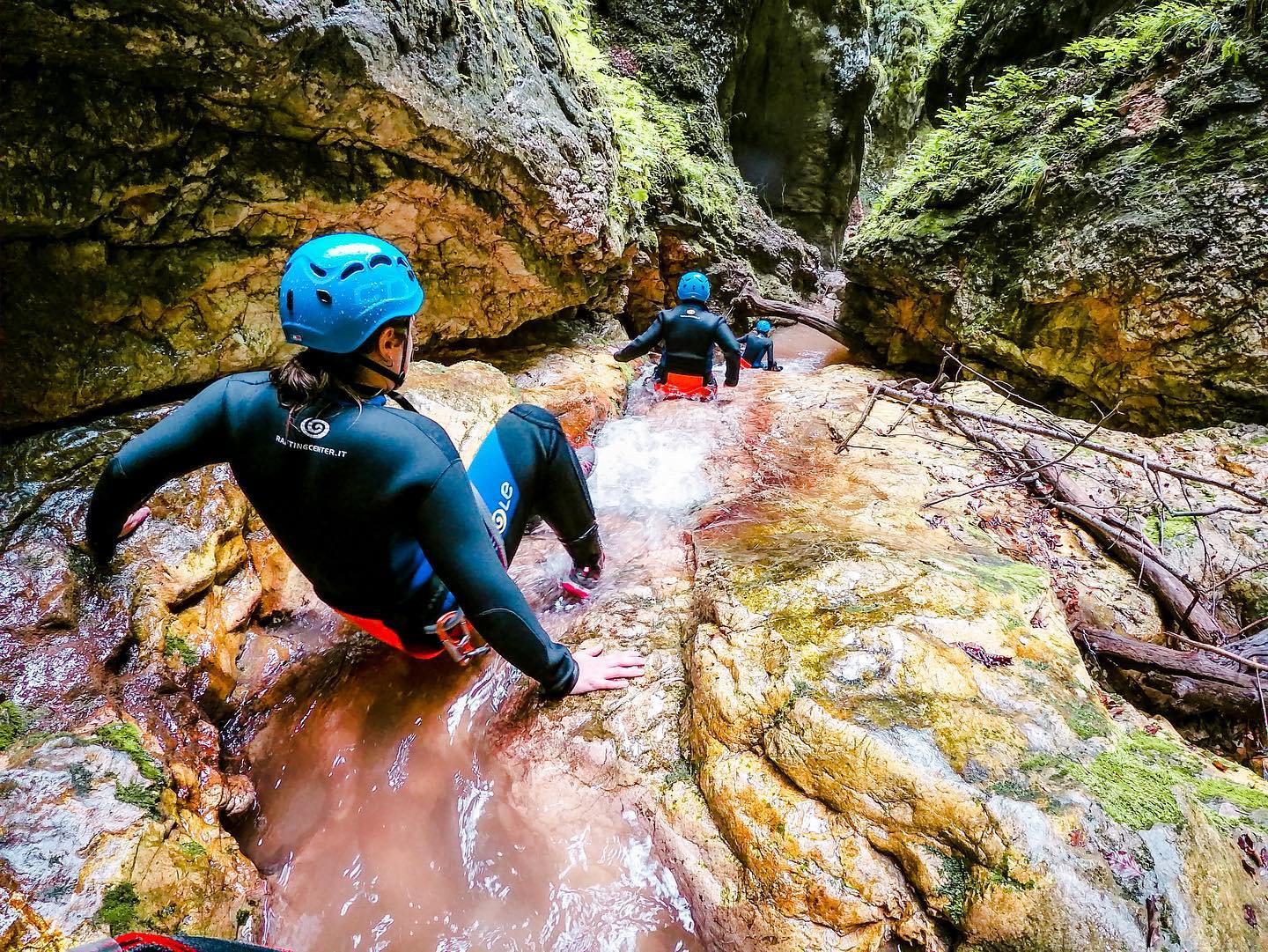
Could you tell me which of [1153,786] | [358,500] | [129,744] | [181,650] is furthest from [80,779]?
[1153,786]

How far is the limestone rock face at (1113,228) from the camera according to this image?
14.8 ft

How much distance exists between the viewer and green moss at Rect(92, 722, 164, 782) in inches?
60.8

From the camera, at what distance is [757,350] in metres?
8.78

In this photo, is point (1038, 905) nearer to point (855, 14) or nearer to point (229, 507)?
point (229, 507)

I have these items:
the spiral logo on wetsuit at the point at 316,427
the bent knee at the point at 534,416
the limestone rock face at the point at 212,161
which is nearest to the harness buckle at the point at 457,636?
the spiral logo on wetsuit at the point at 316,427

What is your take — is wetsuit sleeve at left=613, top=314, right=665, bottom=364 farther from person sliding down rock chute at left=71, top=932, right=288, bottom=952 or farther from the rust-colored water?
person sliding down rock chute at left=71, top=932, right=288, bottom=952

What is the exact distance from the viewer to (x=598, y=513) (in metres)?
3.88

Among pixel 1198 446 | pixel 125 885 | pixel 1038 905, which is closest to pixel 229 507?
pixel 125 885

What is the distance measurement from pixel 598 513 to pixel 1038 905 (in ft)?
9.90

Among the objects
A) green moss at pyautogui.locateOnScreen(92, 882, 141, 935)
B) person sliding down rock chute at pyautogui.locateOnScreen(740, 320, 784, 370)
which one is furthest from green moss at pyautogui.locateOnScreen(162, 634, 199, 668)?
person sliding down rock chute at pyautogui.locateOnScreen(740, 320, 784, 370)

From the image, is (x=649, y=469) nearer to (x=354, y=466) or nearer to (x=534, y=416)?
(x=534, y=416)

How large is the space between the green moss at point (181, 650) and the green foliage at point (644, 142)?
19.6ft

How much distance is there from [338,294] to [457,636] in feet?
4.43

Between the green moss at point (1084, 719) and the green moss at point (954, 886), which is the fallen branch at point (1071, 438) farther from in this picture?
the green moss at point (954, 886)
